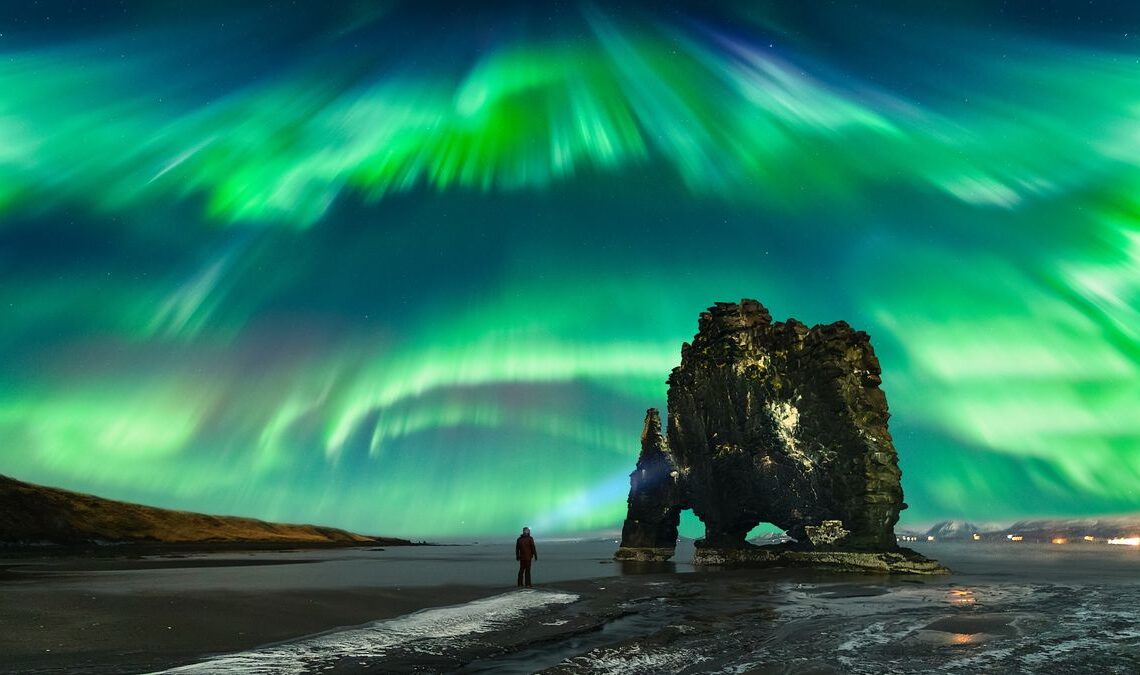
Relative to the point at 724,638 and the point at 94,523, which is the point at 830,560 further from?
the point at 94,523

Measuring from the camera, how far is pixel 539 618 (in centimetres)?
2344

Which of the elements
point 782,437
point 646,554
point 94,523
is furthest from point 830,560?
point 94,523

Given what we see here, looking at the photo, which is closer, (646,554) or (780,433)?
(780,433)

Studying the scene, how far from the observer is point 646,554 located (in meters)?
97.1

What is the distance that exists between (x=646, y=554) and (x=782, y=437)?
100ft

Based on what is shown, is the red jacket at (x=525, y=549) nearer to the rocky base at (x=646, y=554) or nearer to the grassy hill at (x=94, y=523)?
the rocky base at (x=646, y=554)

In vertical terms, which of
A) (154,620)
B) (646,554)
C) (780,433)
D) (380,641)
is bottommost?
(646,554)

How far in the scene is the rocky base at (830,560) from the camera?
64.1 metres

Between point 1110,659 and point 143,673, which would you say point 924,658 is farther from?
point 143,673

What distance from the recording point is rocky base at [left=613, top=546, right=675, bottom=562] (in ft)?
315

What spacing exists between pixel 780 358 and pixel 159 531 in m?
120

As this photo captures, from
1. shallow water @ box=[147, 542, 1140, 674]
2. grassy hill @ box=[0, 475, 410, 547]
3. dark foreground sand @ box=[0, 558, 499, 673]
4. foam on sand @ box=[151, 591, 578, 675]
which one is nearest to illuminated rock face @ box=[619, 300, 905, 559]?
shallow water @ box=[147, 542, 1140, 674]

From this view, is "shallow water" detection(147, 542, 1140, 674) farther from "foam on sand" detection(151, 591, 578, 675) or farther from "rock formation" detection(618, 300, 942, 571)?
"rock formation" detection(618, 300, 942, 571)

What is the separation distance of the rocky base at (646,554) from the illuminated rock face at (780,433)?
1.12 feet
